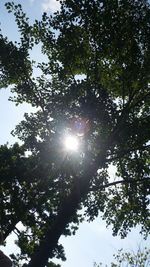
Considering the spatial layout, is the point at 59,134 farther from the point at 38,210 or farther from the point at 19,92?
the point at 38,210

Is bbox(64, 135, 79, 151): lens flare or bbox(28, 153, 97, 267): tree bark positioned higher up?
bbox(64, 135, 79, 151): lens flare

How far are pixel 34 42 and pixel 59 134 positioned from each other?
5.55 meters

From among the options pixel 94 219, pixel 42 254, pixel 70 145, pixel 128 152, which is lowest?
pixel 42 254

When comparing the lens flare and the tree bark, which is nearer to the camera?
the tree bark

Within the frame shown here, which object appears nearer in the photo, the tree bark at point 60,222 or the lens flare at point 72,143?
the tree bark at point 60,222

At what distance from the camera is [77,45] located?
2014 cm

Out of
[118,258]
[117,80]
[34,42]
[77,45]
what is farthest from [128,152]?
[118,258]

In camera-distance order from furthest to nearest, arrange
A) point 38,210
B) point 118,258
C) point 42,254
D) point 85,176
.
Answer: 1. point 118,258
2. point 38,210
3. point 85,176
4. point 42,254

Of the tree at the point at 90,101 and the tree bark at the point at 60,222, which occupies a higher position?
the tree at the point at 90,101

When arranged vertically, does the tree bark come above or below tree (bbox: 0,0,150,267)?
below

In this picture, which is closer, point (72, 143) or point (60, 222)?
point (60, 222)

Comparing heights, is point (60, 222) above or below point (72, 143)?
below

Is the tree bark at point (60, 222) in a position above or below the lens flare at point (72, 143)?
below

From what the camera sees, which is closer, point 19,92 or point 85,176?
point 85,176
